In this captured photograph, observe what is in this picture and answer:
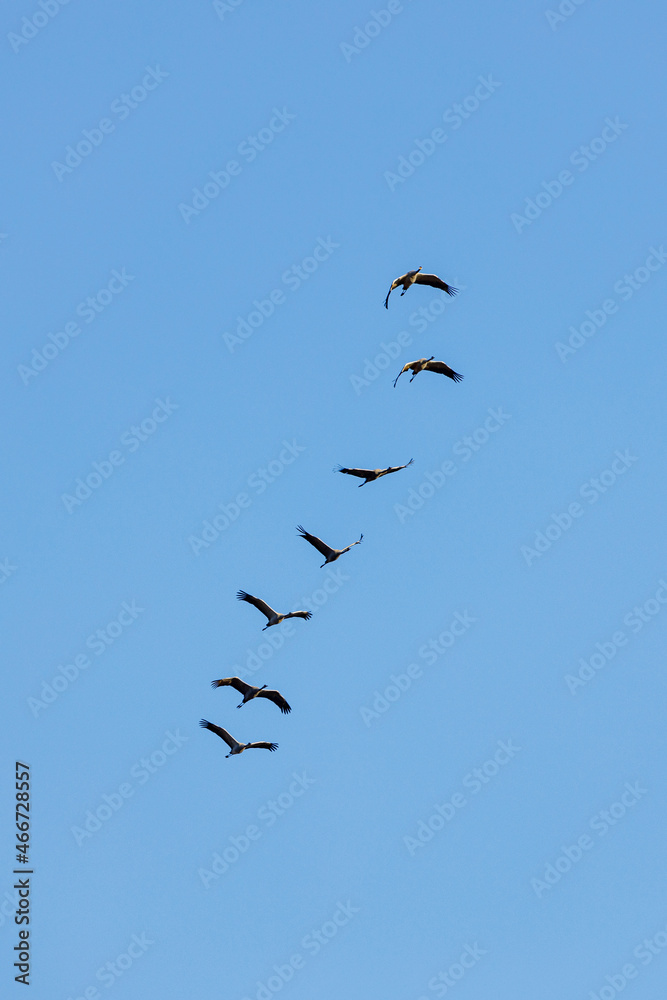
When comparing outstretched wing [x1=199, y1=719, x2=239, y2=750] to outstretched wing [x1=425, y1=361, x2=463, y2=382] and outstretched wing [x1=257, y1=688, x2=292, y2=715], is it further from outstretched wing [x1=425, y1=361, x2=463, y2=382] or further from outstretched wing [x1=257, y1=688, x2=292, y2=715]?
outstretched wing [x1=425, y1=361, x2=463, y2=382]

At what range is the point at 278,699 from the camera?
8131cm

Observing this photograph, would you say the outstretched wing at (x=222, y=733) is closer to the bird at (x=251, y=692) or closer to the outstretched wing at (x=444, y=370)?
the bird at (x=251, y=692)

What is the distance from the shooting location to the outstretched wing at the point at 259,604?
77.3 meters

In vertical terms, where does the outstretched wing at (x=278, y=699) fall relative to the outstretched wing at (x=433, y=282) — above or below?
below

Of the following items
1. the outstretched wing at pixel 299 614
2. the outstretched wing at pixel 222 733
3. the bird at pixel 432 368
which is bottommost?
the outstretched wing at pixel 222 733

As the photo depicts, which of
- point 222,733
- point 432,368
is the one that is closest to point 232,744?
point 222,733

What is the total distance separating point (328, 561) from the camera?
78.6 m

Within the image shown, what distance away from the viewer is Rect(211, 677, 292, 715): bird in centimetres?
7894

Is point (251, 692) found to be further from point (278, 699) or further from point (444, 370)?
point (444, 370)

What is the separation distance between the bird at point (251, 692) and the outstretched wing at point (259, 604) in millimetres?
3457

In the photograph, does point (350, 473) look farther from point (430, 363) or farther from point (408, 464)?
point (430, 363)

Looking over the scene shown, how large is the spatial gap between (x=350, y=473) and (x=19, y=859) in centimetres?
2552

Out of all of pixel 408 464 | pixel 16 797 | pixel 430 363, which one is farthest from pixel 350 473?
pixel 16 797

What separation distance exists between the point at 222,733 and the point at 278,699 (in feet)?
10.4
